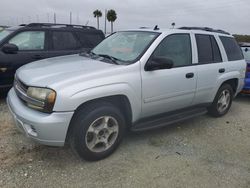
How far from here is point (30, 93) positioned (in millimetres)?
2893

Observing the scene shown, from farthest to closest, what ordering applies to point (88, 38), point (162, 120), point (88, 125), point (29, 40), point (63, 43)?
1. point (88, 38)
2. point (63, 43)
3. point (29, 40)
4. point (162, 120)
5. point (88, 125)

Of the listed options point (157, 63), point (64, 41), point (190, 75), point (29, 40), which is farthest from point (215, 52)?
point (29, 40)

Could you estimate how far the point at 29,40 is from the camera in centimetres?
571

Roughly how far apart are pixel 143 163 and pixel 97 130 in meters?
0.74

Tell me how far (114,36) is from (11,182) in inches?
110

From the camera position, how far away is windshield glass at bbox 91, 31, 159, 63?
3.60 m

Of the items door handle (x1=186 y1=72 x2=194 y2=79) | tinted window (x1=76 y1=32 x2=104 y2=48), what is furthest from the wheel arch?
tinted window (x1=76 y1=32 x2=104 y2=48)

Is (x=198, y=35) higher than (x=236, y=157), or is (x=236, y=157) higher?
(x=198, y=35)

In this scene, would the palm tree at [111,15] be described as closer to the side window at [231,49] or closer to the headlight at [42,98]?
the side window at [231,49]

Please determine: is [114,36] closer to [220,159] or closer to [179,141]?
[179,141]

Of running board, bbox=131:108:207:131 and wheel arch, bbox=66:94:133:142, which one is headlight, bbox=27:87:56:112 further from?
running board, bbox=131:108:207:131

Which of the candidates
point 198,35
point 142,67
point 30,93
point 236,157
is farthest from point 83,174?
point 198,35

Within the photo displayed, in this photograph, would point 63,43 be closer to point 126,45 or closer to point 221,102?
point 126,45

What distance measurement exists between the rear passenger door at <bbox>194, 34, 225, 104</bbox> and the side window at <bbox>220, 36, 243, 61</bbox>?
0.30 meters
